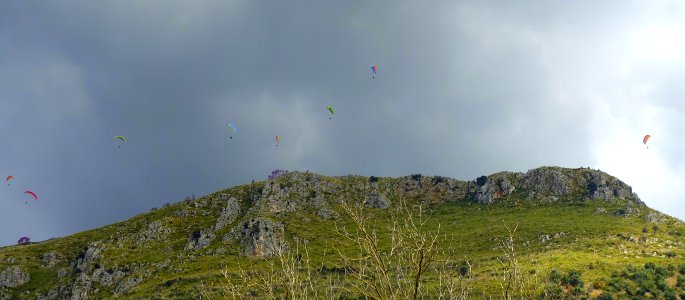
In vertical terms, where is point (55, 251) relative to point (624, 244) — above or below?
above

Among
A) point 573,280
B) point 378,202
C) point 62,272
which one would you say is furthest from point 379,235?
point 62,272

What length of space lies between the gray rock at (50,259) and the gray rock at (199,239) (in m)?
25.5

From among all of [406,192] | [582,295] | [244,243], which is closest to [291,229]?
[244,243]

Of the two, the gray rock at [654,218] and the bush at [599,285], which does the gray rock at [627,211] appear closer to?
the gray rock at [654,218]

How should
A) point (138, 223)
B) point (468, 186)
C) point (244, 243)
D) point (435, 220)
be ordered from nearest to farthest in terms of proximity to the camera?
point (244, 243) → point (435, 220) → point (138, 223) → point (468, 186)

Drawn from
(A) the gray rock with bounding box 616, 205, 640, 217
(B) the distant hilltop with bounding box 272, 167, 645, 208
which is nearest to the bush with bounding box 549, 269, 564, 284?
(A) the gray rock with bounding box 616, 205, 640, 217

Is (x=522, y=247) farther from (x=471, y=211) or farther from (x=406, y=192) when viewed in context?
(x=406, y=192)

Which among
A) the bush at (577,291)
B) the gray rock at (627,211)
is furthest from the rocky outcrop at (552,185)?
the bush at (577,291)

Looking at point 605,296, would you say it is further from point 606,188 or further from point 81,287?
point 81,287

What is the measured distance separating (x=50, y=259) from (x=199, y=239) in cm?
2898

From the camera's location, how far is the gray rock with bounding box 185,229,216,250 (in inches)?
3735

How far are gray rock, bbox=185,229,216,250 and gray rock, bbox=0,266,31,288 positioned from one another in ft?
93.1

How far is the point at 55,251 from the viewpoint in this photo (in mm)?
99062

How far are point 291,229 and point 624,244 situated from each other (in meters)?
57.4
